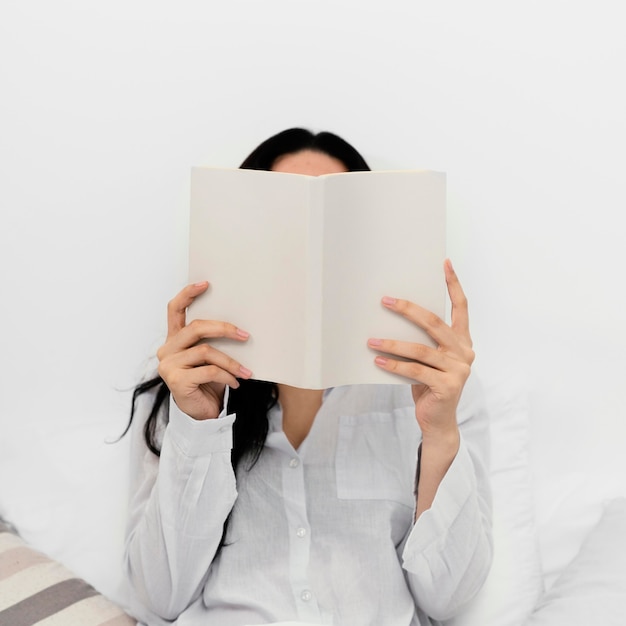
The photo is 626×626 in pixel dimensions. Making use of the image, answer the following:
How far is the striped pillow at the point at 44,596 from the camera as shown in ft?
3.59

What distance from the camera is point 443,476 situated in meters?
1.04

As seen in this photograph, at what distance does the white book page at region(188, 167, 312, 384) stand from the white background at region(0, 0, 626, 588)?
0.46 meters

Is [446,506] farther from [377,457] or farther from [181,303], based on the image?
[181,303]

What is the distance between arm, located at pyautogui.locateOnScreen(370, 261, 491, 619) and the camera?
3.13 ft

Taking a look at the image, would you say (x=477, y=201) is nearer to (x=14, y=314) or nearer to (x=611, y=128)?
(x=611, y=128)

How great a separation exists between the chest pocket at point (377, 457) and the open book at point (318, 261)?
0.24 meters

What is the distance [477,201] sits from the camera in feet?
4.57

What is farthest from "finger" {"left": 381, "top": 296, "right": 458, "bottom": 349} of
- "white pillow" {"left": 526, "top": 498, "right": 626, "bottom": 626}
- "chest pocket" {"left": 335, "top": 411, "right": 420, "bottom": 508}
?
"white pillow" {"left": 526, "top": 498, "right": 626, "bottom": 626}

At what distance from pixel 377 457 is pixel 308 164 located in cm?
41

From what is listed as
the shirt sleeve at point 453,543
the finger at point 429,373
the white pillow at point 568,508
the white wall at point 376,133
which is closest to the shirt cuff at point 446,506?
the shirt sleeve at point 453,543

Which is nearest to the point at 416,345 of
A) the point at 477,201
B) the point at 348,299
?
the point at 348,299

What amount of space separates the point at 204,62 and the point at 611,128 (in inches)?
26.0

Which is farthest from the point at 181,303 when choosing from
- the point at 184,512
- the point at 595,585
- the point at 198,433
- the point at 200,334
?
the point at 595,585

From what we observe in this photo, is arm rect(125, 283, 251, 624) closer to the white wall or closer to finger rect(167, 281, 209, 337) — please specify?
finger rect(167, 281, 209, 337)
